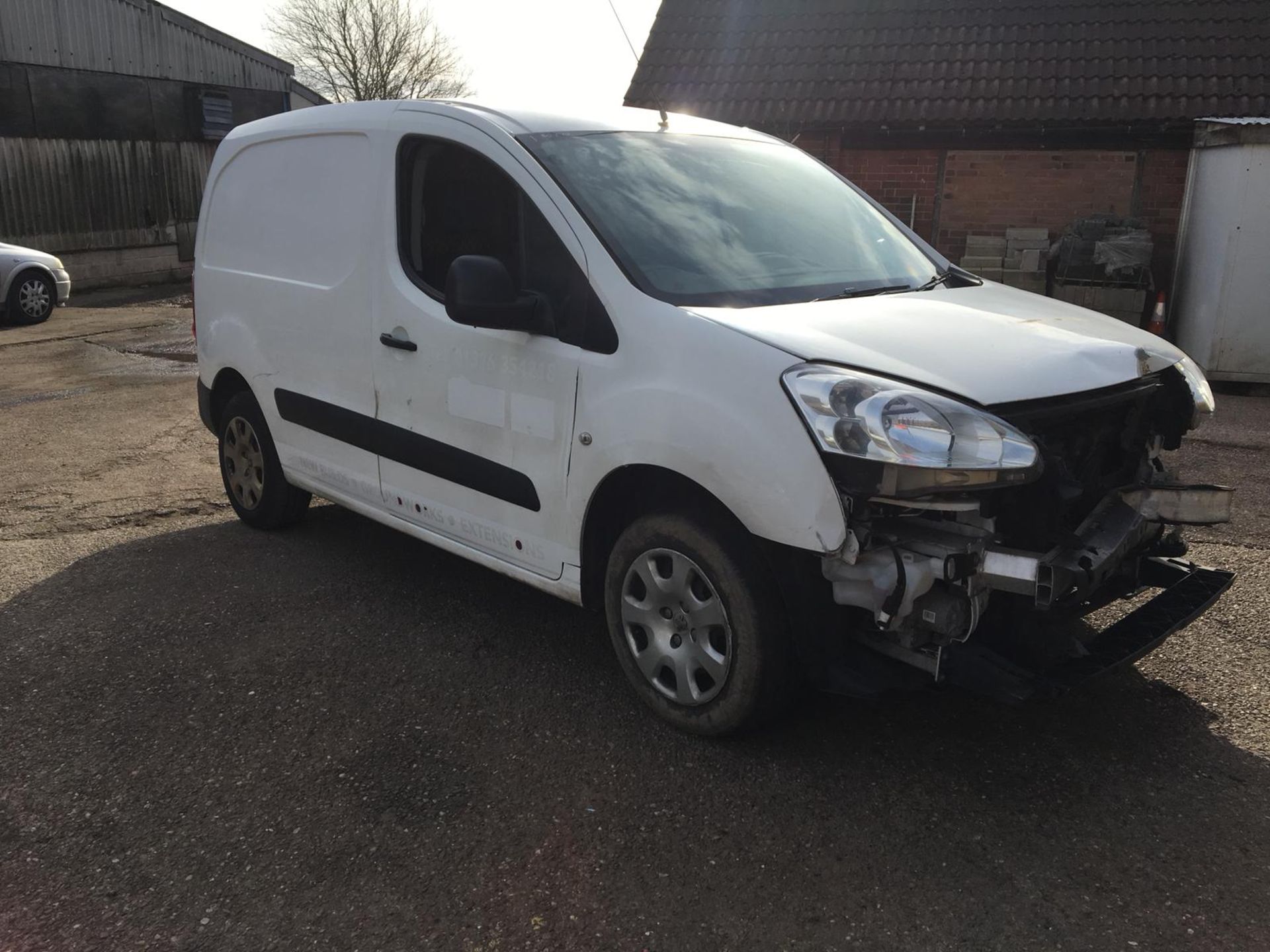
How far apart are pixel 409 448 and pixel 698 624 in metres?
1.46

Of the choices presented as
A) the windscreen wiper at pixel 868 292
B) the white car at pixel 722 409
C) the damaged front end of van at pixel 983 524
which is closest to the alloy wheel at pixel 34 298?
the white car at pixel 722 409

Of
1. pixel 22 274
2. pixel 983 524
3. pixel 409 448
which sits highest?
pixel 983 524

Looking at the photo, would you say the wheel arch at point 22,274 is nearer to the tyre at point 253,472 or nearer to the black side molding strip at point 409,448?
the tyre at point 253,472

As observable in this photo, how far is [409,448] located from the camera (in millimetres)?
4023

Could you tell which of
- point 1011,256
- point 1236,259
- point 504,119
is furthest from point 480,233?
point 1011,256

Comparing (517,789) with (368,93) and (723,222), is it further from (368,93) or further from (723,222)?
(368,93)

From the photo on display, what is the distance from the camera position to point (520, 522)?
364 cm

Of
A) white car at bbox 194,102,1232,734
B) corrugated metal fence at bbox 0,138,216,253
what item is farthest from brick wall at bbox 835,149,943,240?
corrugated metal fence at bbox 0,138,216,253

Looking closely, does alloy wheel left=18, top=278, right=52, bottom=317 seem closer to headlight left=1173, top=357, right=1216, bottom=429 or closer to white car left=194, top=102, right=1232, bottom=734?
white car left=194, top=102, right=1232, bottom=734

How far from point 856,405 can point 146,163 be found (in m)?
22.1

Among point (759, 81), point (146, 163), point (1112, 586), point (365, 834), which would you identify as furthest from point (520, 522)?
point (146, 163)

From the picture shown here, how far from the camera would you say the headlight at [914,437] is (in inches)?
106

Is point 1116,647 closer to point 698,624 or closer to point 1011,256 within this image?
point 698,624

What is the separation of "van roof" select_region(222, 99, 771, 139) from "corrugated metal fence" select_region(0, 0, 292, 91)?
18283 millimetres
